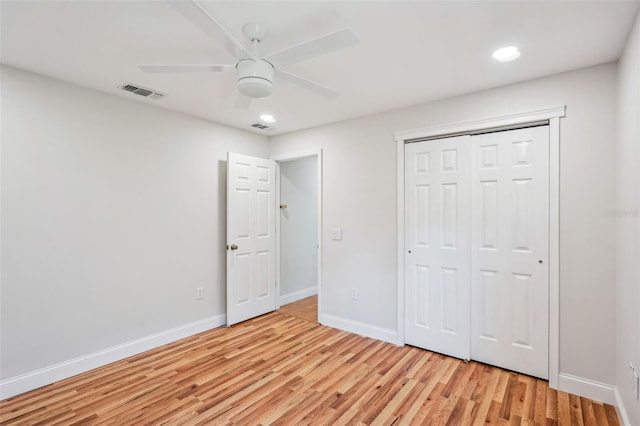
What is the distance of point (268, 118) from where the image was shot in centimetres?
365

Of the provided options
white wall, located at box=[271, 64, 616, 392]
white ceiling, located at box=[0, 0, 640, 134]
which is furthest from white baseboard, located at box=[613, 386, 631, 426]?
white ceiling, located at box=[0, 0, 640, 134]

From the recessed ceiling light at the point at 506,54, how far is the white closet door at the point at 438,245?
2.53 feet

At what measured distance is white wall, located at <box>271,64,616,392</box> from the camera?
2.32 metres

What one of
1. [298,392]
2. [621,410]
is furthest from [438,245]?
[298,392]

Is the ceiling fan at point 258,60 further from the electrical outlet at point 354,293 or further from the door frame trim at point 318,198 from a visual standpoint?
the electrical outlet at point 354,293

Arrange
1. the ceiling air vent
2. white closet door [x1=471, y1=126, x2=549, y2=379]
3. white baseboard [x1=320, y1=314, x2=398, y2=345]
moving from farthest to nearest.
→ white baseboard [x1=320, y1=314, x2=398, y2=345] < the ceiling air vent < white closet door [x1=471, y1=126, x2=549, y2=379]

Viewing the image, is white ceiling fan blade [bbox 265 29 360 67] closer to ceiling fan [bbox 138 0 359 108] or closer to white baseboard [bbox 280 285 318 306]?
ceiling fan [bbox 138 0 359 108]

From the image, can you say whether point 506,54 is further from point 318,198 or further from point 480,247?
point 318,198

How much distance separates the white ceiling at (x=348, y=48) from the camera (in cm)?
172

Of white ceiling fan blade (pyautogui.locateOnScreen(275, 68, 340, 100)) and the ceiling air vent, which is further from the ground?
the ceiling air vent

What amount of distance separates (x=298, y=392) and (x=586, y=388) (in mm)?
2114

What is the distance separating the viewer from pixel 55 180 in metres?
2.61

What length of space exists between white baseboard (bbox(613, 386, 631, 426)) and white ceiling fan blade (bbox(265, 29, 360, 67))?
269 centimetres

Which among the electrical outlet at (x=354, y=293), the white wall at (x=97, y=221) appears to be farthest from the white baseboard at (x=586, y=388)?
the white wall at (x=97, y=221)
